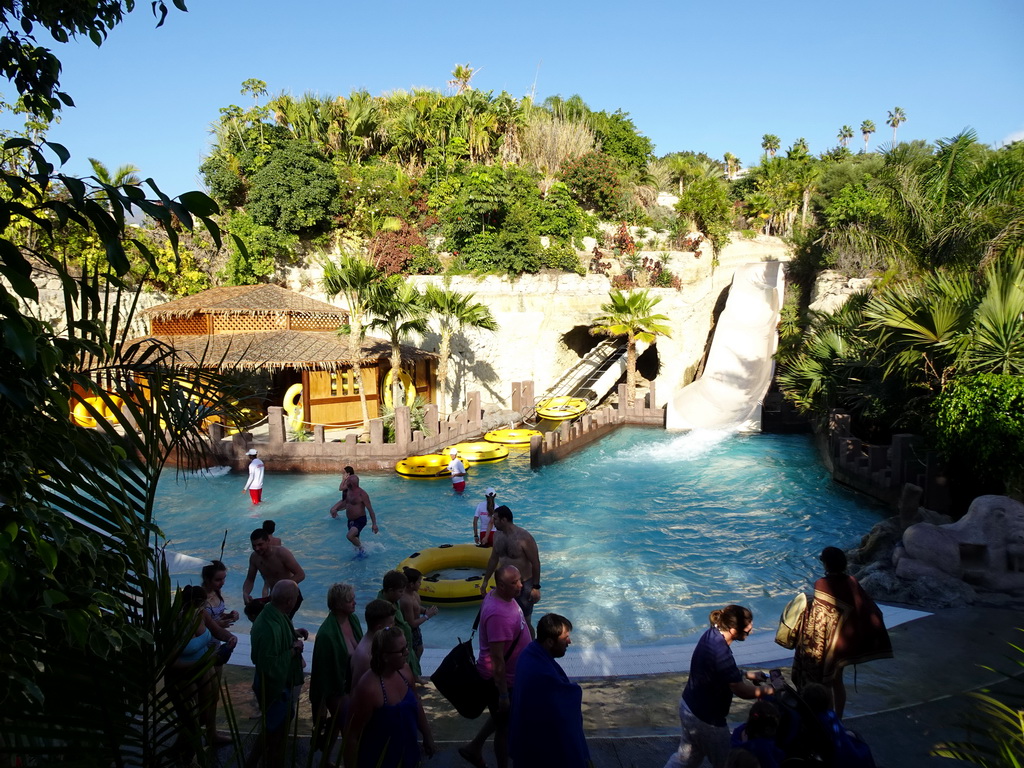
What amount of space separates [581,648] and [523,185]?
75.1 feet

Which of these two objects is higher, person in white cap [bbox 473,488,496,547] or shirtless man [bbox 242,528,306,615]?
shirtless man [bbox 242,528,306,615]

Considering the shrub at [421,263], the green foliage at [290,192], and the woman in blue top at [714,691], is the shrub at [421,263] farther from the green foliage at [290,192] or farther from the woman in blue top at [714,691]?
the woman in blue top at [714,691]

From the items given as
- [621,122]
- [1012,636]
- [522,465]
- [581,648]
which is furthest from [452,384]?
[621,122]

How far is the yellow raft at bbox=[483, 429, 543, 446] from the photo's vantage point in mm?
18656

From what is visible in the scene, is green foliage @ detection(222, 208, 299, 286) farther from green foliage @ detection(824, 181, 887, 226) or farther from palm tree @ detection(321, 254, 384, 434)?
green foliage @ detection(824, 181, 887, 226)

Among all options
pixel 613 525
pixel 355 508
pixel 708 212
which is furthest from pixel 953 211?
pixel 708 212

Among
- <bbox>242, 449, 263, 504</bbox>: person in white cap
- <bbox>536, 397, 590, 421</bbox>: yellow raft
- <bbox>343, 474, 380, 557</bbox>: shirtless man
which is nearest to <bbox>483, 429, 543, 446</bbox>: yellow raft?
<bbox>536, 397, 590, 421</bbox>: yellow raft

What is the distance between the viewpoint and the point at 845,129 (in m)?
62.8

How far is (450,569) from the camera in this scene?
33.1 feet

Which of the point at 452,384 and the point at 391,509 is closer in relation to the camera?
the point at 391,509

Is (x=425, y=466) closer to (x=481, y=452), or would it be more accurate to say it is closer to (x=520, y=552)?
(x=481, y=452)

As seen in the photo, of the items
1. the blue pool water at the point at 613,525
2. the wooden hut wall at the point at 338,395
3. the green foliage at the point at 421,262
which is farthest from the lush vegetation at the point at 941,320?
the green foliage at the point at 421,262

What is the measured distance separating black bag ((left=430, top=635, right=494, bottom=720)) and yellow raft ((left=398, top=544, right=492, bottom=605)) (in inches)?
168

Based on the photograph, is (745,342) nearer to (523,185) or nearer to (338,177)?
(523,185)
